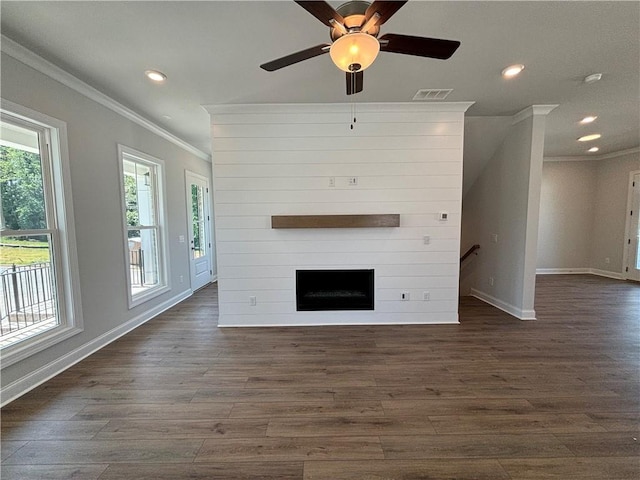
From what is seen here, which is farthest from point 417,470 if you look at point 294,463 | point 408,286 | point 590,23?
point 590,23

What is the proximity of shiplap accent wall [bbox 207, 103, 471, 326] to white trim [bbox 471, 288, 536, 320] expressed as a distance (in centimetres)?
100

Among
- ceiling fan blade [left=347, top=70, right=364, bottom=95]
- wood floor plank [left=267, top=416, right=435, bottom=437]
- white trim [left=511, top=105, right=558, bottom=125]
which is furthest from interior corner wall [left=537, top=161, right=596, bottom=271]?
wood floor plank [left=267, top=416, right=435, bottom=437]

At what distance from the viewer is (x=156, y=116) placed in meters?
3.67

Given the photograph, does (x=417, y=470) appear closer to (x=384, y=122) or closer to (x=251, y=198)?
(x=251, y=198)

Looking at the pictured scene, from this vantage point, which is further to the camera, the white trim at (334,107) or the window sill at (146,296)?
the window sill at (146,296)

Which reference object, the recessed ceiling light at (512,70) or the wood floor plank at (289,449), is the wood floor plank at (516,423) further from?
the recessed ceiling light at (512,70)

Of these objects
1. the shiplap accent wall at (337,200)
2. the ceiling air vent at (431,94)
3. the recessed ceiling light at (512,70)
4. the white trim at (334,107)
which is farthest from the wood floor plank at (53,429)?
the recessed ceiling light at (512,70)

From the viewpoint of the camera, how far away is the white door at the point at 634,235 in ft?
18.4

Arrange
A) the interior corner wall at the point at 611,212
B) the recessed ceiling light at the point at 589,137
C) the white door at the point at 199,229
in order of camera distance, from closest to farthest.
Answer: the recessed ceiling light at the point at 589,137
the white door at the point at 199,229
the interior corner wall at the point at 611,212

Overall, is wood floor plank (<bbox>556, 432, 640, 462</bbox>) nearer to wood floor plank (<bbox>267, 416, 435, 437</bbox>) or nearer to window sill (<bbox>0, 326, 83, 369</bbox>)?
wood floor plank (<bbox>267, 416, 435, 437</bbox>)

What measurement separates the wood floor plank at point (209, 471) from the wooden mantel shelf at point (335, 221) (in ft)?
7.70

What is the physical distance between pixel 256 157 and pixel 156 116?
1651mm

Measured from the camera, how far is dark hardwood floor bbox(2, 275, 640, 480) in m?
1.50

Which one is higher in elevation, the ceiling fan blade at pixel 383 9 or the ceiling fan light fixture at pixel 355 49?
the ceiling fan blade at pixel 383 9
